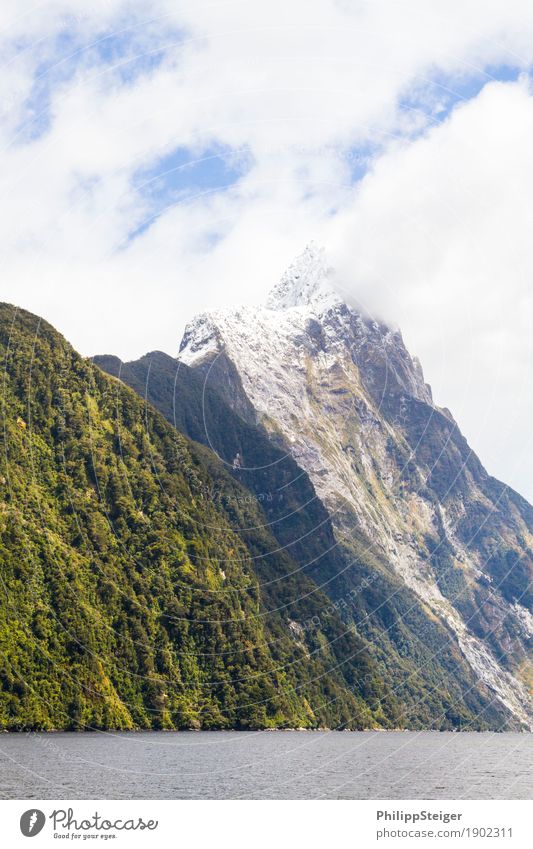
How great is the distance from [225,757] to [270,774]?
3398 cm

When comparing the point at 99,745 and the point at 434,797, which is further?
the point at 99,745
